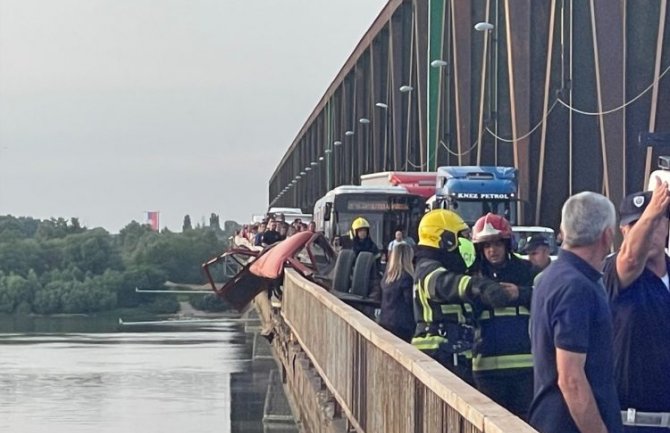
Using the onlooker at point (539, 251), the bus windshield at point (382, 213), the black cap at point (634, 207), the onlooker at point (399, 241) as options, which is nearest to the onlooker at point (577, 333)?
the black cap at point (634, 207)

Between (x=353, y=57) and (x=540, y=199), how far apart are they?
2345 inches

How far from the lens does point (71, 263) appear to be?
172500 millimetres

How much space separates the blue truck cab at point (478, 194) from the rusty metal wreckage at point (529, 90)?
135 cm

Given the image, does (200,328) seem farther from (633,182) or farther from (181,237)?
(633,182)

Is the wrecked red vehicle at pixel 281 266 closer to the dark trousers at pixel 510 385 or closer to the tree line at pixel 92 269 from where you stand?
the dark trousers at pixel 510 385

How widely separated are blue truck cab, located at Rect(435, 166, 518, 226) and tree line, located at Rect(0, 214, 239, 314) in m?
116

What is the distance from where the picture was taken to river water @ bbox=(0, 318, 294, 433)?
44.6 meters

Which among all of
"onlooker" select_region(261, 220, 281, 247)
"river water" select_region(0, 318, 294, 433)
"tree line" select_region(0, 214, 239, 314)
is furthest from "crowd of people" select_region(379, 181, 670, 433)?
"tree line" select_region(0, 214, 239, 314)

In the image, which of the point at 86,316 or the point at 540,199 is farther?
the point at 86,316

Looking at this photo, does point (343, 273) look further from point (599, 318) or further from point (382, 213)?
point (382, 213)

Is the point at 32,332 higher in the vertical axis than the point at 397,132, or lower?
lower

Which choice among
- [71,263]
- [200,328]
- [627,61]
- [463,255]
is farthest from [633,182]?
[71,263]

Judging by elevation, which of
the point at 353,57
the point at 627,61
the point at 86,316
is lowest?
the point at 86,316

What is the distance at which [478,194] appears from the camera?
34219 mm
